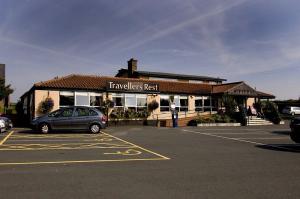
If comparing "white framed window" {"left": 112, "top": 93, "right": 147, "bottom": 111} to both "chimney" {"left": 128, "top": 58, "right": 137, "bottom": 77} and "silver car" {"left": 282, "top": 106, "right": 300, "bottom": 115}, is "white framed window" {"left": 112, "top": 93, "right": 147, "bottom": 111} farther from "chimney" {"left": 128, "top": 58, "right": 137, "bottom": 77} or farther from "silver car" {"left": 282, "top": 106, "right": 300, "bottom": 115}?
"silver car" {"left": 282, "top": 106, "right": 300, "bottom": 115}

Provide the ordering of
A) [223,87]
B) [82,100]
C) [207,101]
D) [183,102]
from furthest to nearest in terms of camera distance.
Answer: [223,87], [207,101], [183,102], [82,100]

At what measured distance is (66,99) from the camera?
89.2 feet

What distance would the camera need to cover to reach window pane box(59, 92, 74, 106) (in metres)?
26.9

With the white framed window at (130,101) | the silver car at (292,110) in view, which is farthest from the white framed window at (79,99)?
the silver car at (292,110)

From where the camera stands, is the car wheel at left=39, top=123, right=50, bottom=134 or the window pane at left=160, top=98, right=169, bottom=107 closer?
the car wheel at left=39, top=123, right=50, bottom=134

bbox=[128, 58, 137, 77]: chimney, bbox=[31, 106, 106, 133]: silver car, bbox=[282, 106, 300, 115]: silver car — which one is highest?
bbox=[128, 58, 137, 77]: chimney

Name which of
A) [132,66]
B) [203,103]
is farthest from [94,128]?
[132,66]

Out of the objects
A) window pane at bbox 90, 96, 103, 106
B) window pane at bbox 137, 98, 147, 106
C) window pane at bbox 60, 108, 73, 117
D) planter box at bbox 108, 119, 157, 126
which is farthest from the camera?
window pane at bbox 137, 98, 147, 106

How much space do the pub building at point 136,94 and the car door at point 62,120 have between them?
22.9 feet

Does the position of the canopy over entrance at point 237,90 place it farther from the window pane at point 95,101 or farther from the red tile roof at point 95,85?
the window pane at point 95,101

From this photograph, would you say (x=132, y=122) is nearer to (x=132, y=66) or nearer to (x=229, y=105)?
(x=229, y=105)

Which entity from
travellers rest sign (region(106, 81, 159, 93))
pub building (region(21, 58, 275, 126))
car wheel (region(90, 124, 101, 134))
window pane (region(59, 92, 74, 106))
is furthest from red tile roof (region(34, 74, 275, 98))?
car wheel (region(90, 124, 101, 134))

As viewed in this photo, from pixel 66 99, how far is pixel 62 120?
7.97m

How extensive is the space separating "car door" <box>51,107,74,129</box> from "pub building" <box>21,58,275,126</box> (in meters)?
6.99
